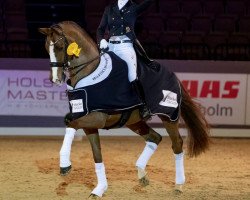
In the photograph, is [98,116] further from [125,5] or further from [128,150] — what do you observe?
[128,150]

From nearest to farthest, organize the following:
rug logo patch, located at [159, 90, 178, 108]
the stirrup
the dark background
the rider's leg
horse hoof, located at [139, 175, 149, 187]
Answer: the rider's leg → the stirrup → rug logo patch, located at [159, 90, 178, 108] → horse hoof, located at [139, 175, 149, 187] → the dark background

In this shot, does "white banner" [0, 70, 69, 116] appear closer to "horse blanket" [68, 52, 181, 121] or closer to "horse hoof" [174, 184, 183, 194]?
"horse blanket" [68, 52, 181, 121]

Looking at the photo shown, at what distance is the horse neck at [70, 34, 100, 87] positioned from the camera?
6.02m

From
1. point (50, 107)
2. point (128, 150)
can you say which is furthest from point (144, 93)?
point (50, 107)

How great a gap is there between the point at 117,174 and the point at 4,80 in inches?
164

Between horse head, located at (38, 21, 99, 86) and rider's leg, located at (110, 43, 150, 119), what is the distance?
37cm

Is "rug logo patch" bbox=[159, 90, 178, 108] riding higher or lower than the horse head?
lower

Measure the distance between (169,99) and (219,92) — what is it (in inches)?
184

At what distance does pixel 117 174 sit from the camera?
7875mm

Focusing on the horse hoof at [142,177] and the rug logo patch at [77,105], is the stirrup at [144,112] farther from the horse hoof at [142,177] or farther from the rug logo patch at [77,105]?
the rug logo patch at [77,105]

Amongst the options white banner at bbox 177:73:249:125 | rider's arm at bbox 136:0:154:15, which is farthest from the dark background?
rider's arm at bbox 136:0:154:15

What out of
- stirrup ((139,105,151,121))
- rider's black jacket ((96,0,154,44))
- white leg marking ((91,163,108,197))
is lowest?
white leg marking ((91,163,108,197))

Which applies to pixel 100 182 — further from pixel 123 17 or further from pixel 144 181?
pixel 123 17

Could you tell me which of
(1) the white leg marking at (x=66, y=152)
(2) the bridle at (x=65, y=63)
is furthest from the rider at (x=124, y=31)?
(1) the white leg marking at (x=66, y=152)
